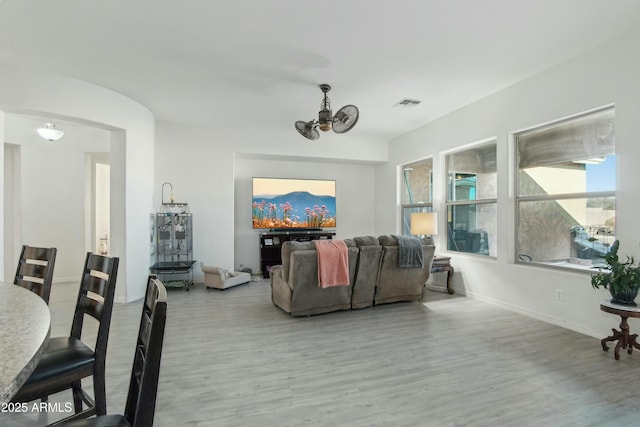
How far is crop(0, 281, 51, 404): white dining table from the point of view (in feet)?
2.13

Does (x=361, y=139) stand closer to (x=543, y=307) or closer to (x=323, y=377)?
(x=543, y=307)

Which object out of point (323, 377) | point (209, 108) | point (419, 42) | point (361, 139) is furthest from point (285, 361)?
point (361, 139)

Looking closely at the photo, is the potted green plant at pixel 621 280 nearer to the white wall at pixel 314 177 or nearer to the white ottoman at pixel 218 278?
the white ottoman at pixel 218 278

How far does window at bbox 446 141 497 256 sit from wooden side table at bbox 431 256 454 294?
1.36 feet

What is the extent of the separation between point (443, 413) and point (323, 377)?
88 centimetres

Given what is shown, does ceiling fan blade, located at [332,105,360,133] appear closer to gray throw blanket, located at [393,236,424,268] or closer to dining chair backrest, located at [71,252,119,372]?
gray throw blanket, located at [393,236,424,268]

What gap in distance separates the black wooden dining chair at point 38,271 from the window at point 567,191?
4760mm

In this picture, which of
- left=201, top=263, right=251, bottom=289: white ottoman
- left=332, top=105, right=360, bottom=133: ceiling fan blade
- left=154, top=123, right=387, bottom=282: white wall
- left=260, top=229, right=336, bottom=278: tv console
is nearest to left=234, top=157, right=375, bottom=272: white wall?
left=154, top=123, right=387, bottom=282: white wall

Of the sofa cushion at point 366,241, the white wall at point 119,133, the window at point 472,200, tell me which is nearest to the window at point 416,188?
the window at point 472,200

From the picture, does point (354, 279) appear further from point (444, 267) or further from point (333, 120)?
point (333, 120)

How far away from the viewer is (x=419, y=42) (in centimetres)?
331

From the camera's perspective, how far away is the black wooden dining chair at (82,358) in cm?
150

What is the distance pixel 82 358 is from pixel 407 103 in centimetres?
482

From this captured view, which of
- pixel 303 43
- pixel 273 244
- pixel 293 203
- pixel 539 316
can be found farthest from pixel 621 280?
pixel 293 203
